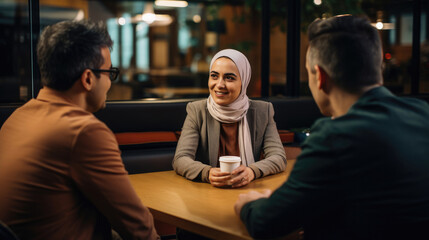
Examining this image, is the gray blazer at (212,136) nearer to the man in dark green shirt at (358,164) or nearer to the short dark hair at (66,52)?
the short dark hair at (66,52)

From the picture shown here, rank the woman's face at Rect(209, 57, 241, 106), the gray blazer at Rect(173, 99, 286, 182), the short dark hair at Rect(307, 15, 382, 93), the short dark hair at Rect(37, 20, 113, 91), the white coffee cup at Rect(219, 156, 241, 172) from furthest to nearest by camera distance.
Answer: the woman's face at Rect(209, 57, 241, 106)
the gray blazer at Rect(173, 99, 286, 182)
the white coffee cup at Rect(219, 156, 241, 172)
the short dark hair at Rect(37, 20, 113, 91)
the short dark hair at Rect(307, 15, 382, 93)

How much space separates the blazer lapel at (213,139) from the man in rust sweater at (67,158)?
99 cm

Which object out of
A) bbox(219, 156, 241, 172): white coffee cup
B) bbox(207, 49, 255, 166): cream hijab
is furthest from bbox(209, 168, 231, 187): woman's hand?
bbox(207, 49, 255, 166): cream hijab

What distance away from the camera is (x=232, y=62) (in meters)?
2.63

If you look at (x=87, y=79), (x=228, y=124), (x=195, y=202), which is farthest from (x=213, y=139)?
(x=87, y=79)

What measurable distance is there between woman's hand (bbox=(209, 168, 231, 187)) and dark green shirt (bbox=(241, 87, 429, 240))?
2.41 ft

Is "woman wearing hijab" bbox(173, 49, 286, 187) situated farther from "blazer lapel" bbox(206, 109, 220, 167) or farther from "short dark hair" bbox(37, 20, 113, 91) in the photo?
"short dark hair" bbox(37, 20, 113, 91)

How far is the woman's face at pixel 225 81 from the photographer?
260 centimetres

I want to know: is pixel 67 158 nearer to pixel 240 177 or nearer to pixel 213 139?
pixel 240 177

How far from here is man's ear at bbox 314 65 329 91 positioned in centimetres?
133

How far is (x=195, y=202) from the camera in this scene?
1774mm

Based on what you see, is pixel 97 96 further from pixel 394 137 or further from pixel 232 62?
pixel 232 62

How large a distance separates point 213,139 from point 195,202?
31.0 inches

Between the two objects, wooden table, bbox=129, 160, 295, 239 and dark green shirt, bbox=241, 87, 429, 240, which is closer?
dark green shirt, bbox=241, 87, 429, 240
